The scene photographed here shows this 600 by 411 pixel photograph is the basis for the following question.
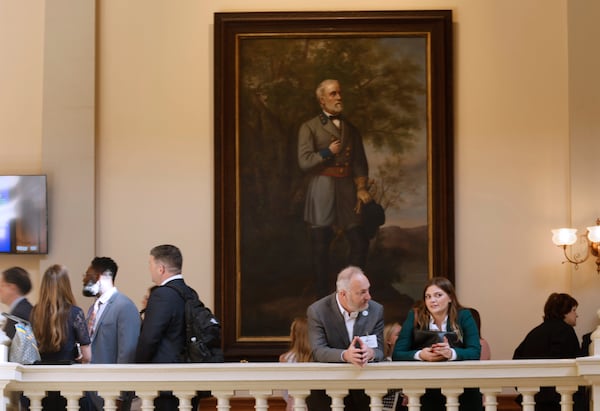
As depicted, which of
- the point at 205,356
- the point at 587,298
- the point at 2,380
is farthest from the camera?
the point at 587,298

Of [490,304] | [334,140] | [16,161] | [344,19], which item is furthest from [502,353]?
[16,161]

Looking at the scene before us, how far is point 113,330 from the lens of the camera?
26.9ft

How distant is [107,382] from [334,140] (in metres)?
5.88

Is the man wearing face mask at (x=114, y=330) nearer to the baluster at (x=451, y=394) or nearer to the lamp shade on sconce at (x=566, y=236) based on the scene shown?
the baluster at (x=451, y=394)

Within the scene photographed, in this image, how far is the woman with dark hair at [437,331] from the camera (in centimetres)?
733

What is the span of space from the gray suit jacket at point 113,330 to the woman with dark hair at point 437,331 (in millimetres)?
1862

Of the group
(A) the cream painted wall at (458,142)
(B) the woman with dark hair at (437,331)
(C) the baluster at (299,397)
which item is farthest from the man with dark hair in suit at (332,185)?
(C) the baluster at (299,397)

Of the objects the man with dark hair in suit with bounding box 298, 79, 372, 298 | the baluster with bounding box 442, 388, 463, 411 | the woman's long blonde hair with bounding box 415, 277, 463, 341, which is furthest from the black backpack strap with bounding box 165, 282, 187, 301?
the man with dark hair in suit with bounding box 298, 79, 372, 298

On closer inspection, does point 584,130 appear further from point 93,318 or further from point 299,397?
point 299,397

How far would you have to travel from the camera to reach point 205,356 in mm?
7488

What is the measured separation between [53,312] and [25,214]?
473cm

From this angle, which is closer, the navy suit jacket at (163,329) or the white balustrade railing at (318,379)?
the white balustrade railing at (318,379)

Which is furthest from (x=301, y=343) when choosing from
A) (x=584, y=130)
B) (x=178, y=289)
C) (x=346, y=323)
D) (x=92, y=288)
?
(x=584, y=130)

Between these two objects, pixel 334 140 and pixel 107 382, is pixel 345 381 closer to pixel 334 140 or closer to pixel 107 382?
pixel 107 382
